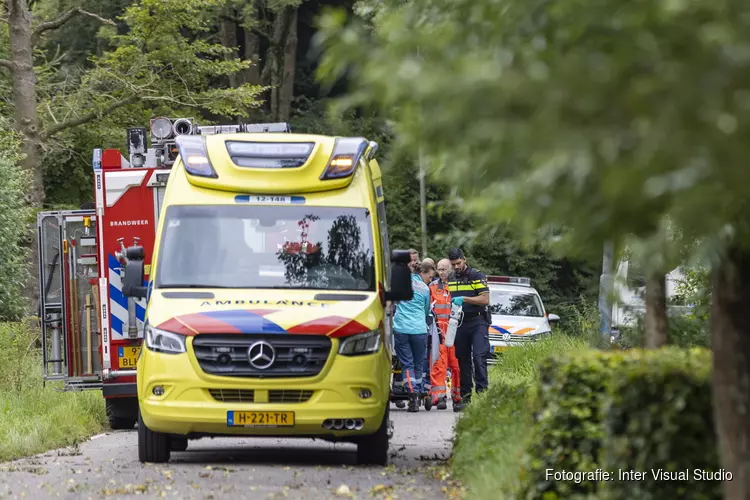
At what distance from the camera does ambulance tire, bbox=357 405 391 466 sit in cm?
1116

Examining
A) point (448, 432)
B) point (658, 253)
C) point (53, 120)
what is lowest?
point (448, 432)

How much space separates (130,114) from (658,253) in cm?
2832

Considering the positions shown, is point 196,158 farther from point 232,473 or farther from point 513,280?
point 513,280

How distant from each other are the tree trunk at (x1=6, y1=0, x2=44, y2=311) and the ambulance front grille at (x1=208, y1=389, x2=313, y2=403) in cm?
1726

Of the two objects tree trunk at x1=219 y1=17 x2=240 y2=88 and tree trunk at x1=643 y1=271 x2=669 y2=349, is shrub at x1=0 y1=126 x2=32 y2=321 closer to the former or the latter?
tree trunk at x1=219 y1=17 x2=240 y2=88

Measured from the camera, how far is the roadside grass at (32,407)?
12.6 metres

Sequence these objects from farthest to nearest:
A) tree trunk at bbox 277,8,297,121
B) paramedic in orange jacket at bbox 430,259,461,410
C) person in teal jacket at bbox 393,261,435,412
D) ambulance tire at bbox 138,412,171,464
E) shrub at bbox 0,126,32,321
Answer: tree trunk at bbox 277,8,297,121, shrub at bbox 0,126,32,321, paramedic in orange jacket at bbox 430,259,461,410, person in teal jacket at bbox 393,261,435,412, ambulance tire at bbox 138,412,171,464

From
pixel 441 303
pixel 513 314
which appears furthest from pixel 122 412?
pixel 513 314

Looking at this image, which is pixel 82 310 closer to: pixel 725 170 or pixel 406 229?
pixel 725 170

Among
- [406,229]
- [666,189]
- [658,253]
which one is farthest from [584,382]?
[406,229]

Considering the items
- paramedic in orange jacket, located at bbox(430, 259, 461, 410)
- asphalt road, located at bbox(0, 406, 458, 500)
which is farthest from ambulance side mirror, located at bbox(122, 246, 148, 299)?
paramedic in orange jacket, located at bbox(430, 259, 461, 410)

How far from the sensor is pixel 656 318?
352 inches

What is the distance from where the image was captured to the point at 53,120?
29.7 metres

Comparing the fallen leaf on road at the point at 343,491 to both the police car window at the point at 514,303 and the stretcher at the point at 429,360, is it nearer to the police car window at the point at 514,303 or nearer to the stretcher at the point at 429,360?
the stretcher at the point at 429,360
